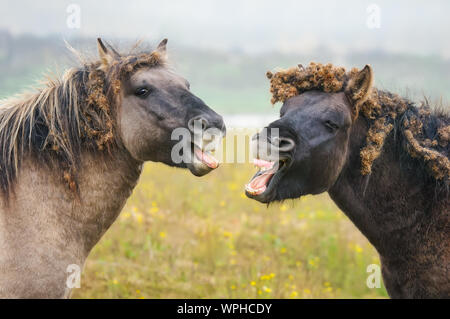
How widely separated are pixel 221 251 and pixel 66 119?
4.28m

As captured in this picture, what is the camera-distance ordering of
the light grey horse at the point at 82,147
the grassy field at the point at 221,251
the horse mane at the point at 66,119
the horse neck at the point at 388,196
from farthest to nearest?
1. the grassy field at the point at 221,251
2. the horse neck at the point at 388,196
3. the horse mane at the point at 66,119
4. the light grey horse at the point at 82,147

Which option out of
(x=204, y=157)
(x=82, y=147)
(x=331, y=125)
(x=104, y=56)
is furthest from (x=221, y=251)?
(x=104, y=56)

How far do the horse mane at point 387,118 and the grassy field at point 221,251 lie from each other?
9.25ft

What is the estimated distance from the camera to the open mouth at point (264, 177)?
3.92 meters

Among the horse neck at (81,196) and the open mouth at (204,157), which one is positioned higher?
the open mouth at (204,157)

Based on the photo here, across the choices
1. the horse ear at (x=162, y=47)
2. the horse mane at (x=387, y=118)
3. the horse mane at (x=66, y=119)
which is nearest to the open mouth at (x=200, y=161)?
the horse mane at (x=66, y=119)

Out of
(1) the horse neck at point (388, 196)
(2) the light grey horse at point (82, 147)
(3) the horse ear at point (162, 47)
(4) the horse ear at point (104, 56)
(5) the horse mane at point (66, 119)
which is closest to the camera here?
(2) the light grey horse at point (82, 147)

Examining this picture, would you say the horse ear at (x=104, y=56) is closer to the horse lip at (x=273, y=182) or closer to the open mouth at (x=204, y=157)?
the open mouth at (x=204, y=157)

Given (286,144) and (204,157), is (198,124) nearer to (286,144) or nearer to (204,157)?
(204,157)

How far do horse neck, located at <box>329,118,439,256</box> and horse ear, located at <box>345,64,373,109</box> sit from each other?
209 millimetres

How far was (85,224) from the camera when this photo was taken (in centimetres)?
409
